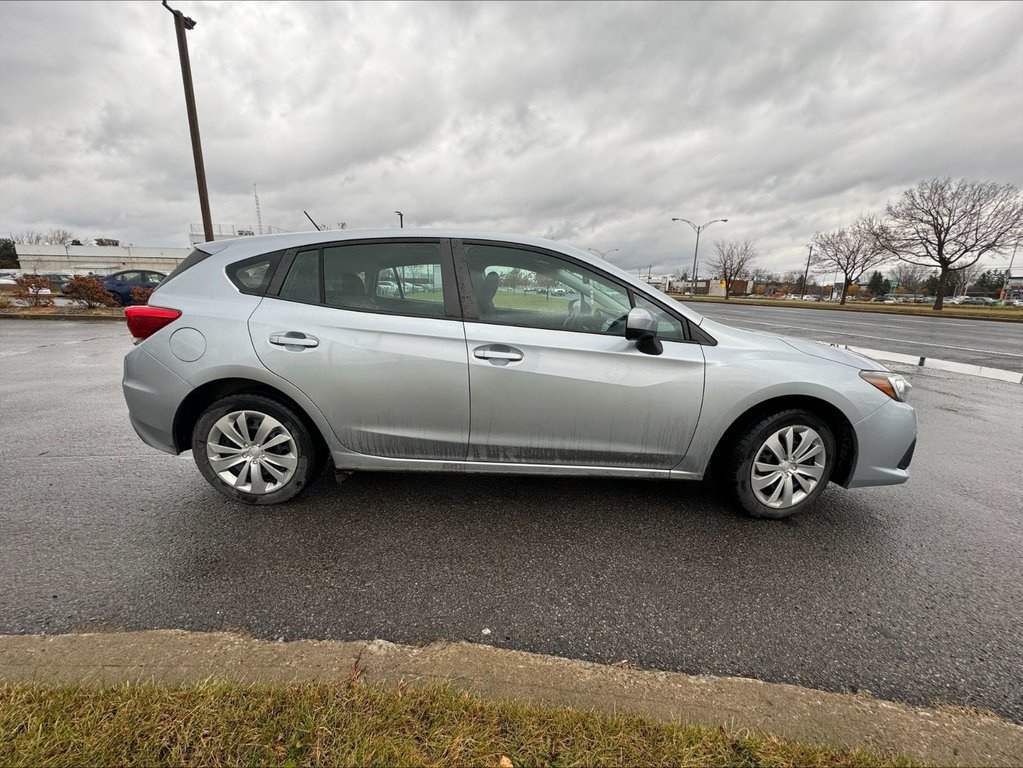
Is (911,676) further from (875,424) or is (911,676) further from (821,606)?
(875,424)

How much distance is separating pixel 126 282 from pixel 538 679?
74.5 feet

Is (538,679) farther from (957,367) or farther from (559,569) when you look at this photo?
(957,367)

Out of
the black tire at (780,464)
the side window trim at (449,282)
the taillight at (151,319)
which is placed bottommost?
the black tire at (780,464)

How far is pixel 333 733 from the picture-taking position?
1.51 metres

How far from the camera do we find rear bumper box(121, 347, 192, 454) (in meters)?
2.90

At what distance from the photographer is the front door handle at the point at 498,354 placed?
109 inches

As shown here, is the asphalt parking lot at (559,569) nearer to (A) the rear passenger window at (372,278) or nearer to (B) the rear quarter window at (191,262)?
(A) the rear passenger window at (372,278)

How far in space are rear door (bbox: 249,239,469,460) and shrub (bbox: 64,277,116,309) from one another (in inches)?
675

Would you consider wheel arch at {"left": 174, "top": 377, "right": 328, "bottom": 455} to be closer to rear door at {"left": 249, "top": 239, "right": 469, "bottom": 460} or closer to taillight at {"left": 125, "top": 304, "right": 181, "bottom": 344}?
rear door at {"left": 249, "top": 239, "right": 469, "bottom": 460}

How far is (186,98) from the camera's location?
11.4 meters

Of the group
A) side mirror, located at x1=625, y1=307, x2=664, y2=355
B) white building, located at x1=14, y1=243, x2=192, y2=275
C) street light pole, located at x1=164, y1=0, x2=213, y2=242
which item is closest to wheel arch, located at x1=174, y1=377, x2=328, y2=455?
side mirror, located at x1=625, y1=307, x2=664, y2=355

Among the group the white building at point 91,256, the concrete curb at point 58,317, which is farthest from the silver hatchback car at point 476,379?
the white building at point 91,256

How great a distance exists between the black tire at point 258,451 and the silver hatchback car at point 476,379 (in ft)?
0.04

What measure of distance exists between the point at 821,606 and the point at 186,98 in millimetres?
15201
